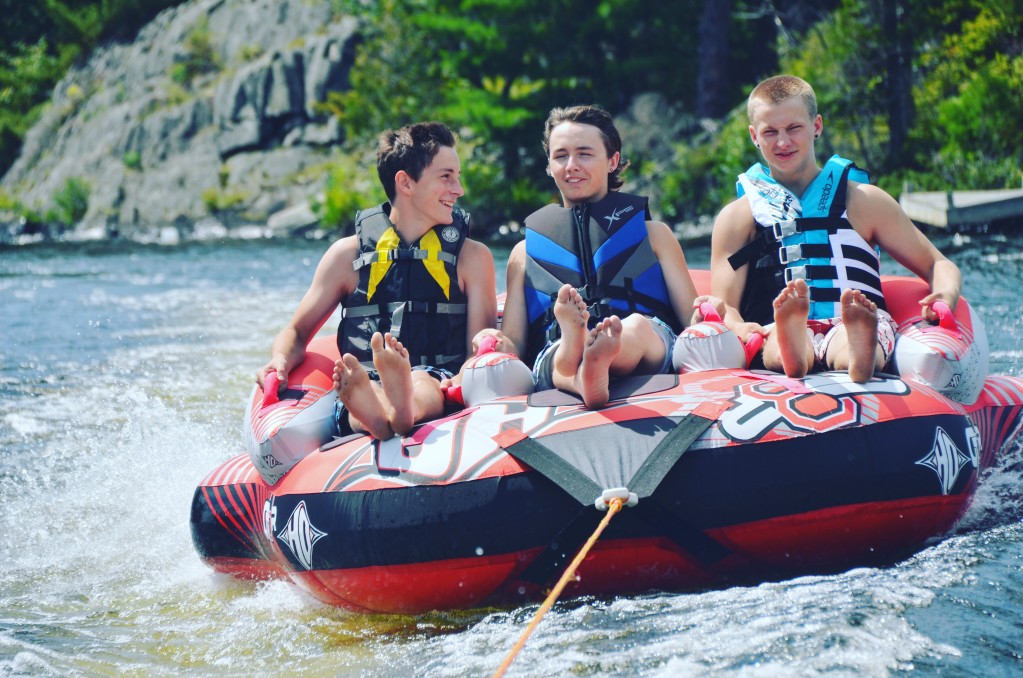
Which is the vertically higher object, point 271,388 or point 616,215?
point 616,215

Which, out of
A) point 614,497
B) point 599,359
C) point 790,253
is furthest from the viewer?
point 790,253

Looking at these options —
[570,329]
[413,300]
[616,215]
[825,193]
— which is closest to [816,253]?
[825,193]

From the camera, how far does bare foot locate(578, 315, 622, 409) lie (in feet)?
9.52

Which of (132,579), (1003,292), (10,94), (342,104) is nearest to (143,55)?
(10,94)

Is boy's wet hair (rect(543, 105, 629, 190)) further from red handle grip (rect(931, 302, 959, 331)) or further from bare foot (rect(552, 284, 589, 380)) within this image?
red handle grip (rect(931, 302, 959, 331))

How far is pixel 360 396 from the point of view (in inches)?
121

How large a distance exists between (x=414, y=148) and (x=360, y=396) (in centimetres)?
99

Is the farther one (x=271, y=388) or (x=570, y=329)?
(x=271, y=388)

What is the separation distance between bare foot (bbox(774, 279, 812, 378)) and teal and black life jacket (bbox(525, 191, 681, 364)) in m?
0.55

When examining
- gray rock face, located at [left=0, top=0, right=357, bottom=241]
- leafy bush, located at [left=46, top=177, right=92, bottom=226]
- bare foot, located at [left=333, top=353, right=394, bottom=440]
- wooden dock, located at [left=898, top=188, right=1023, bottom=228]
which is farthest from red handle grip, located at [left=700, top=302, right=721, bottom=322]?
leafy bush, located at [left=46, top=177, right=92, bottom=226]

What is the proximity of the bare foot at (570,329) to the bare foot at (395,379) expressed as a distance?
0.42 meters

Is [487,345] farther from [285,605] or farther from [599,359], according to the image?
[285,605]

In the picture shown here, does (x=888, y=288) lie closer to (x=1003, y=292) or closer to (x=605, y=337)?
(x=605, y=337)

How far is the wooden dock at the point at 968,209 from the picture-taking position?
9.84m
